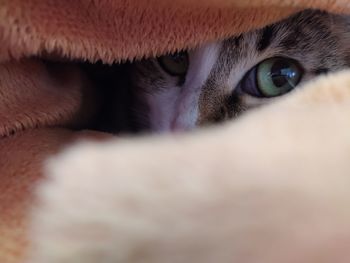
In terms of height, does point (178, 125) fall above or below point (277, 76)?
below

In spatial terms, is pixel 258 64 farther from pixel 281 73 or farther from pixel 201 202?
pixel 201 202

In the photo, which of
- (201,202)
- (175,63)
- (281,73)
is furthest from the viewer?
(175,63)

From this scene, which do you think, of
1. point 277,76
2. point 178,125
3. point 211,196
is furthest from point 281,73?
point 211,196

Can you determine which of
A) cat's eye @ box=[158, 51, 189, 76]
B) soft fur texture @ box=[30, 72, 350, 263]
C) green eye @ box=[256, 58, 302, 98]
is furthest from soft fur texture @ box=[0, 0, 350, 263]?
cat's eye @ box=[158, 51, 189, 76]

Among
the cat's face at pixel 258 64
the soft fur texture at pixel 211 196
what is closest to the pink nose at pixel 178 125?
the cat's face at pixel 258 64

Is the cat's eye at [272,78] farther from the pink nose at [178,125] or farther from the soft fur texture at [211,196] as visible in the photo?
the soft fur texture at [211,196]

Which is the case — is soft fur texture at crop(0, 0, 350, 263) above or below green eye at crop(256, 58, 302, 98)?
below

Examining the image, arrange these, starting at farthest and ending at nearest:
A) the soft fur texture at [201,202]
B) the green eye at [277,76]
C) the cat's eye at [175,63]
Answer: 1. the cat's eye at [175,63]
2. the green eye at [277,76]
3. the soft fur texture at [201,202]

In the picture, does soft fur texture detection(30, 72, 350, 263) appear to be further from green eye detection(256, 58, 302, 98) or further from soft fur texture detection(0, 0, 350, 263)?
green eye detection(256, 58, 302, 98)
